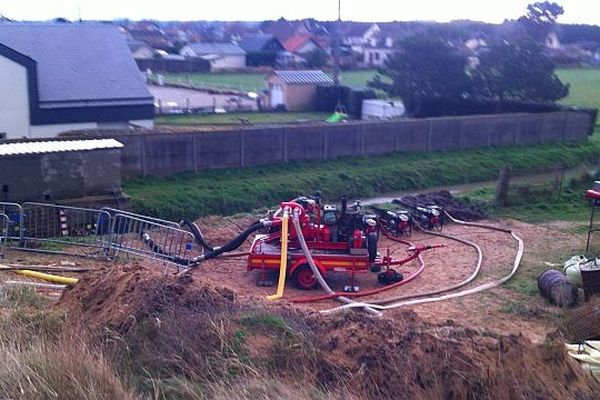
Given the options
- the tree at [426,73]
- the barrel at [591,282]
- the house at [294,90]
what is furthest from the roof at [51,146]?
the house at [294,90]

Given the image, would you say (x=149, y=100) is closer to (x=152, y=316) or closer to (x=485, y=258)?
(x=485, y=258)

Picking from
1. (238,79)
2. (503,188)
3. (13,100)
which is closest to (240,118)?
(13,100)

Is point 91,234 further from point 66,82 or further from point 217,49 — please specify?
point 217,49

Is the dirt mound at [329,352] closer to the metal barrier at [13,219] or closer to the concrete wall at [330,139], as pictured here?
the metal barrier at [13,219]

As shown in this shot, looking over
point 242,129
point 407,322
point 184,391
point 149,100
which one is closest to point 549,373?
point 407,322

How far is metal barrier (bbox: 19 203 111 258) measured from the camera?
50.0ft

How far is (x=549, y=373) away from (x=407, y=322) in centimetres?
215

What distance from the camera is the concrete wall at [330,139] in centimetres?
2497

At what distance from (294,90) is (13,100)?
16.4 meters

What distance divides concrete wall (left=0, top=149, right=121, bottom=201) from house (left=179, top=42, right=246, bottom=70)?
148 ft

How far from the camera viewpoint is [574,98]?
48656mm

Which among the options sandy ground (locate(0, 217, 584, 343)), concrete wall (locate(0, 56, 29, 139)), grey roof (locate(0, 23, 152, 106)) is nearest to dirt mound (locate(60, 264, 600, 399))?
sandy ground (locate(0, 217, 584, 343))

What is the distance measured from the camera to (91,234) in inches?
666

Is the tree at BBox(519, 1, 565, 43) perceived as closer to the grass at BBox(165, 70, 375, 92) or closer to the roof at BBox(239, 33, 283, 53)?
the grass at BBox(165, 70, 375, 92)
